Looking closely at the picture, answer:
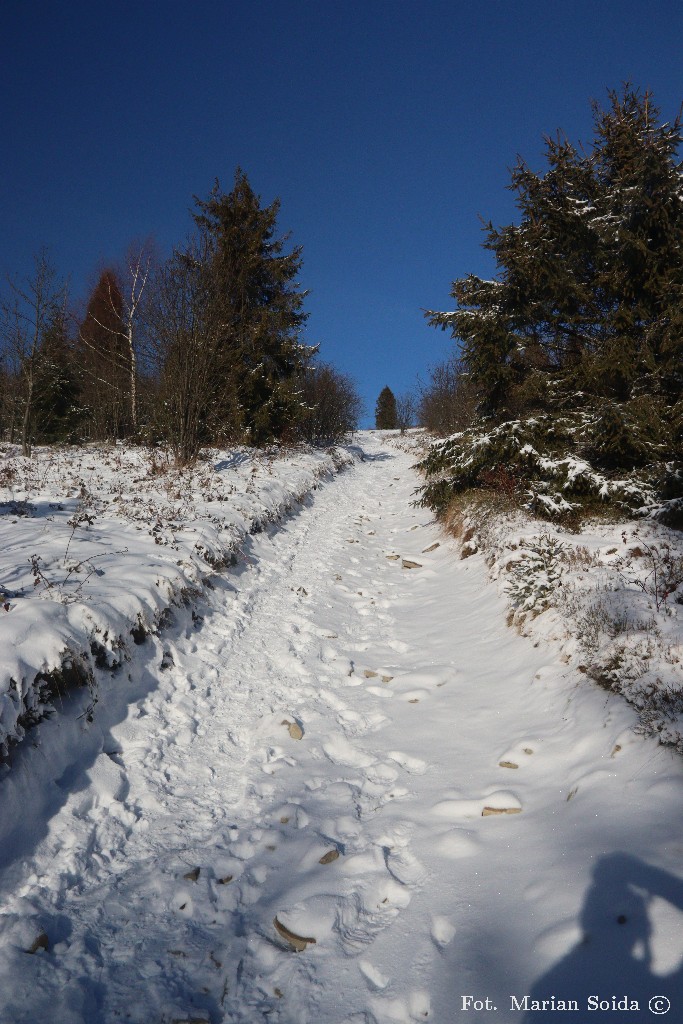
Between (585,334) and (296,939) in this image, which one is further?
(585,334)

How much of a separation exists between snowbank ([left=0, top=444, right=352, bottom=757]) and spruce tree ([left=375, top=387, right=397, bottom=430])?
60.2 metres

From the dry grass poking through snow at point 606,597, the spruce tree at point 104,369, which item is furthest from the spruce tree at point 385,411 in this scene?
the dry grass poking through snow at point 606,597

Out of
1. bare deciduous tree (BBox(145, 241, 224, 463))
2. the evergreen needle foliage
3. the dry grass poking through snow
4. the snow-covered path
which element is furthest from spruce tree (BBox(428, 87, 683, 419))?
bare deciduous tree (BBox(145, 241, 224, 463))

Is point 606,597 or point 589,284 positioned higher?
point 589,284

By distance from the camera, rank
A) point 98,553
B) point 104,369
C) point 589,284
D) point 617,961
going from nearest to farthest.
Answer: point 617,961 < point 98,553 < point 589,284 < point 104,369

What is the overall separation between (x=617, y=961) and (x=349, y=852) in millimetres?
1387

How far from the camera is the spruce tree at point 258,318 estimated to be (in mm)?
17375

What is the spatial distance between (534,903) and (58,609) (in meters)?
3.66

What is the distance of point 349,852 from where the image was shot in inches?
107

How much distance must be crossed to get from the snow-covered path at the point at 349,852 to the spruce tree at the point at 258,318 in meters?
14.0

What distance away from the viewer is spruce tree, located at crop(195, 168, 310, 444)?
17.4 m

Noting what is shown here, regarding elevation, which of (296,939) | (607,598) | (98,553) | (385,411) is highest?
(385,411)

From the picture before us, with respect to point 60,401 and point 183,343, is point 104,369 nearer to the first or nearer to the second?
point 60,401

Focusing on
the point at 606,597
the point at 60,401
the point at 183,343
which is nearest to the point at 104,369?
the point at 60,401
